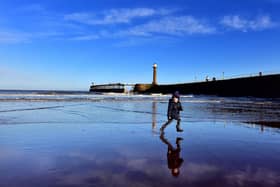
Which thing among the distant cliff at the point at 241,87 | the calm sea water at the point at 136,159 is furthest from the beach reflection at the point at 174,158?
the distant cliff at the point at 241,87

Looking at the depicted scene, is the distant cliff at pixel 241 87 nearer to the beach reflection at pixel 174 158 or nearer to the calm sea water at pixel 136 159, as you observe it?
the calm sea water at pixel 136 159

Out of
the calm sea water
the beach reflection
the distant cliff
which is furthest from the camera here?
the distant cliff

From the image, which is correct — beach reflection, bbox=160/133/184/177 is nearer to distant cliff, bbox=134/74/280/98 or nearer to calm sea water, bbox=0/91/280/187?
calm sea water, bbox=0/91/280/187

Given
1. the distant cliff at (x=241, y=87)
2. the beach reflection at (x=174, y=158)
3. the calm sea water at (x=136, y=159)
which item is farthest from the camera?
the distant cliff at (x=241, y=87)

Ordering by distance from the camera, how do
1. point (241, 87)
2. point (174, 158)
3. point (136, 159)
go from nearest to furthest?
point (136, 159) < point (174, 158) < point (241, 87)

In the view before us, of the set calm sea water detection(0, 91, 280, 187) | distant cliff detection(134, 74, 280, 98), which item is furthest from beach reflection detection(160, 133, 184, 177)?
distant cliff detection(134, 74, 280, 98)

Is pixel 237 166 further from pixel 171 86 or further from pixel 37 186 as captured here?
pixel 171 86

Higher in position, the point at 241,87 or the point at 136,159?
the point at 241,87

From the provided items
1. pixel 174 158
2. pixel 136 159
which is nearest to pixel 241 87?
pixel 174 158

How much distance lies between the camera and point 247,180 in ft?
11.9

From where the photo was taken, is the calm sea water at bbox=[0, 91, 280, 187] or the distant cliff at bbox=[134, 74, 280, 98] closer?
the calm sea water at bbox=[0, 91, 280, 187]

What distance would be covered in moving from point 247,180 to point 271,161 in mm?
1360

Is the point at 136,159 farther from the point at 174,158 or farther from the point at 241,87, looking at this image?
the point at 241,87

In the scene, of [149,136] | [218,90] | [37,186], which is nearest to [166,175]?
[37,186]
